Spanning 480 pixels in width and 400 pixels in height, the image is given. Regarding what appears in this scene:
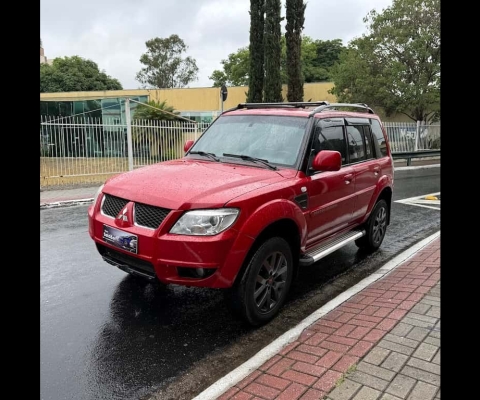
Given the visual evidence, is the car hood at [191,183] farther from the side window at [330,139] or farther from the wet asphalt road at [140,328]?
the wet asphalt road at [140,328]

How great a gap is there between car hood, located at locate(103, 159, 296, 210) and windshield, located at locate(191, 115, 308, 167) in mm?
279

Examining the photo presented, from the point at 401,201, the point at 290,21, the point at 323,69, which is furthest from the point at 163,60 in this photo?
the point at 401,201

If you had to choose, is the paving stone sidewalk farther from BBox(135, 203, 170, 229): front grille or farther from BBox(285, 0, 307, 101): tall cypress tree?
BBox(285, 0, 307, 101): tall cypress tree

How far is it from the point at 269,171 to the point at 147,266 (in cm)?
151

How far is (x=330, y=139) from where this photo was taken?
489 cm

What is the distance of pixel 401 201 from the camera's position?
10273 millimetres

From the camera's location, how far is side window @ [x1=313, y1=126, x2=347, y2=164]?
15.2ft

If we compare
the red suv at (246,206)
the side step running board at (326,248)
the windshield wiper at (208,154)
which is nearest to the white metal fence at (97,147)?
the windshield wiper at (208,154)

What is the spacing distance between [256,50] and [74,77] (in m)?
37.2

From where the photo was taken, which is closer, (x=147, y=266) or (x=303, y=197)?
(x=147, y=266)

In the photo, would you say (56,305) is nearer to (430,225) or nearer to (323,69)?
(430,225)

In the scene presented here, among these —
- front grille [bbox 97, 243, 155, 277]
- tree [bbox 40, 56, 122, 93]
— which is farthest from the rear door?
tree [bbox 40, 56, 122, 93]

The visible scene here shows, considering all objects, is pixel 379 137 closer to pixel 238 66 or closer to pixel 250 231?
pixel 250 231

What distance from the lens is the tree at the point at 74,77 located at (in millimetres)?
50594
